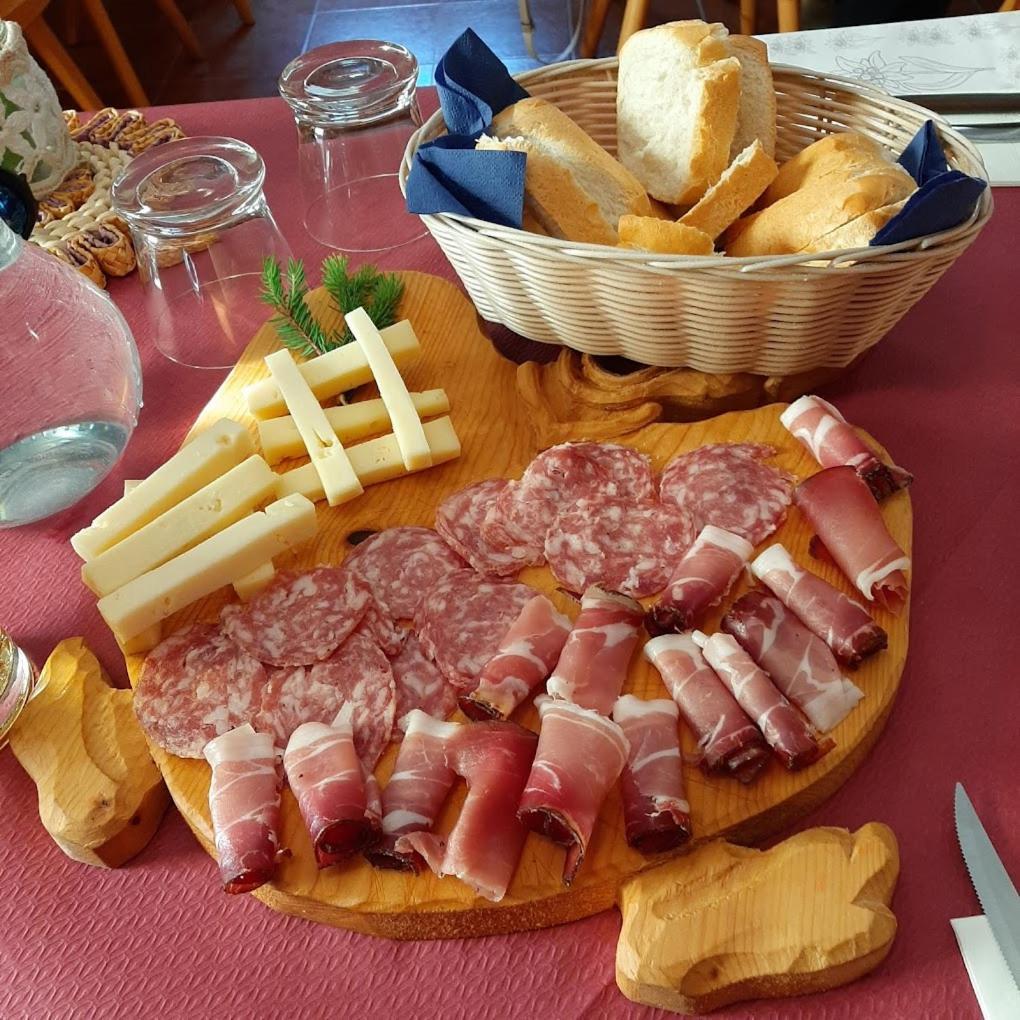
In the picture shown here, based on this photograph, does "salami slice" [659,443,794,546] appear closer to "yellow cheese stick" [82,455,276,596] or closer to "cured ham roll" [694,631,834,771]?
"cured ham roll" [694,631,834,771]

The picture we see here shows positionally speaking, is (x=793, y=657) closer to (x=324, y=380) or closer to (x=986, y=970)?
(x=986, y=970)

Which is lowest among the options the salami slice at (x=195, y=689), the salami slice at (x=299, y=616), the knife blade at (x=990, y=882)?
the knife blade at (x=990, y=882)

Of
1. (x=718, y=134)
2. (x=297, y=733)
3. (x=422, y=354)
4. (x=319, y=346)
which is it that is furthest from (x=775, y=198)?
(x=297, y=733)

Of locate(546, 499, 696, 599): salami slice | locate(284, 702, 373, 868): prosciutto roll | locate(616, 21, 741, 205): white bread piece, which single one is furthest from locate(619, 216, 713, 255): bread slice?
locate(284, 702, 373, 868): prosciutto roll

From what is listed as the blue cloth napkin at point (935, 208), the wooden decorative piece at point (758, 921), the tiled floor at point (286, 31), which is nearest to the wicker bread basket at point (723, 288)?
the blue cloth napkin at point (935, 208)

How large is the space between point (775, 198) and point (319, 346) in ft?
1.97

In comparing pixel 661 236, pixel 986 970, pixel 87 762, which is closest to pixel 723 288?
pixel 661 236

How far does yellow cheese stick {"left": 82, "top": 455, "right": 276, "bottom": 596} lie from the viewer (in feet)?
3.52

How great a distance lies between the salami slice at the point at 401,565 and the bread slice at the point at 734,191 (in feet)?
1.56

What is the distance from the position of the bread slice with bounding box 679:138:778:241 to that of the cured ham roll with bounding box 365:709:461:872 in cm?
65

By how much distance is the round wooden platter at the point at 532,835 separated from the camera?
33.9 inches

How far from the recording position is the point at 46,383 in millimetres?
1078

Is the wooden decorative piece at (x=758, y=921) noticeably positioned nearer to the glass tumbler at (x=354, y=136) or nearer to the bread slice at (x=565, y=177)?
the bread slice at (x=565, y=177)

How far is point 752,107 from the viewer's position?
1294mm
